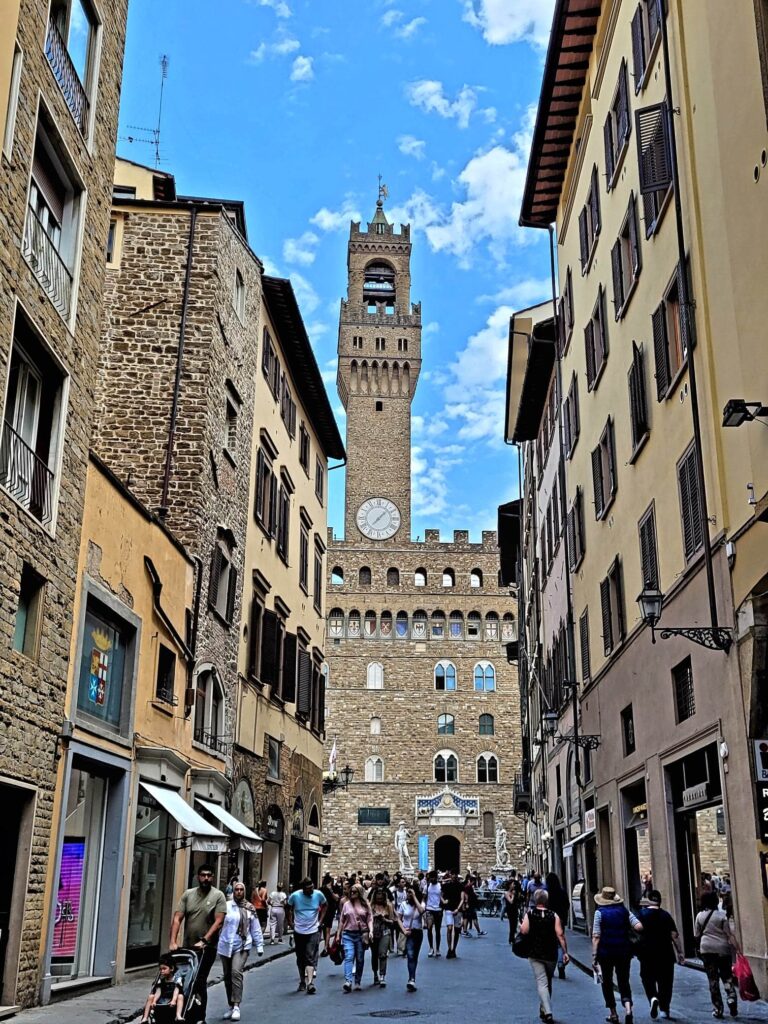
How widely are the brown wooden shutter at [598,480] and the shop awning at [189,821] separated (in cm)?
946

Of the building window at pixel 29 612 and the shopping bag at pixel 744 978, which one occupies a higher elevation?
the building window at pixel 29 612

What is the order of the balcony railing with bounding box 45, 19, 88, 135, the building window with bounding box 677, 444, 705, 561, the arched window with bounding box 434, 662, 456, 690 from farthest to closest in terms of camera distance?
the arched window with bounding box 434, 662, 456, 690 → the building window with bounding box 677, 444, 705, 561 → the balcony railing with bounding box 45, 19, 88, 135

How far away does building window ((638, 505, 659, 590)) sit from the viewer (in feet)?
54.0

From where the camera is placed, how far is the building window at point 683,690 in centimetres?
1462

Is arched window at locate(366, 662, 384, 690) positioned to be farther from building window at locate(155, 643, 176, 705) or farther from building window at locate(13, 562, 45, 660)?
building window at locate(13, 562, 45, 660)

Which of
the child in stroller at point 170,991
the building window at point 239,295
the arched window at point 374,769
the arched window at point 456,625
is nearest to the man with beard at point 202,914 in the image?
the child in stroller at point 170,991

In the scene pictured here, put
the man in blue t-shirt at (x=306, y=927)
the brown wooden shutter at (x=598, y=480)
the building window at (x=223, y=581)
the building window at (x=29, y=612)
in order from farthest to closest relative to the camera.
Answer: the building window at (x=223, y=581), the brown wooden shutter at (x=598, y=480), the man in blue t-shirt at (x=306, y=927), the building window at (x=29, y=612)

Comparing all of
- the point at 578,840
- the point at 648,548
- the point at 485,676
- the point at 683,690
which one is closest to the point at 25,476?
the point at 683,690

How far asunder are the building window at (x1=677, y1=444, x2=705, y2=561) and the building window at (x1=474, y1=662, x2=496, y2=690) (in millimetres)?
48745

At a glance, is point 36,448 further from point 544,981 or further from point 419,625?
point 419,625

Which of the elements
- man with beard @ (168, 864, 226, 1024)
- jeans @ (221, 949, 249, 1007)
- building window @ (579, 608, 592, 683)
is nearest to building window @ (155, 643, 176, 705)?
jeans @ (221, 949, 249, 1007)

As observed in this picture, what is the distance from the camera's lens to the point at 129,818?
49.2 ft

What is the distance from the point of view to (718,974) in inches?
418

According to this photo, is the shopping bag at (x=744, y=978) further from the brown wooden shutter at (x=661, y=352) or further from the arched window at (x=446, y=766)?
the arched window at (x=446, y=766)
